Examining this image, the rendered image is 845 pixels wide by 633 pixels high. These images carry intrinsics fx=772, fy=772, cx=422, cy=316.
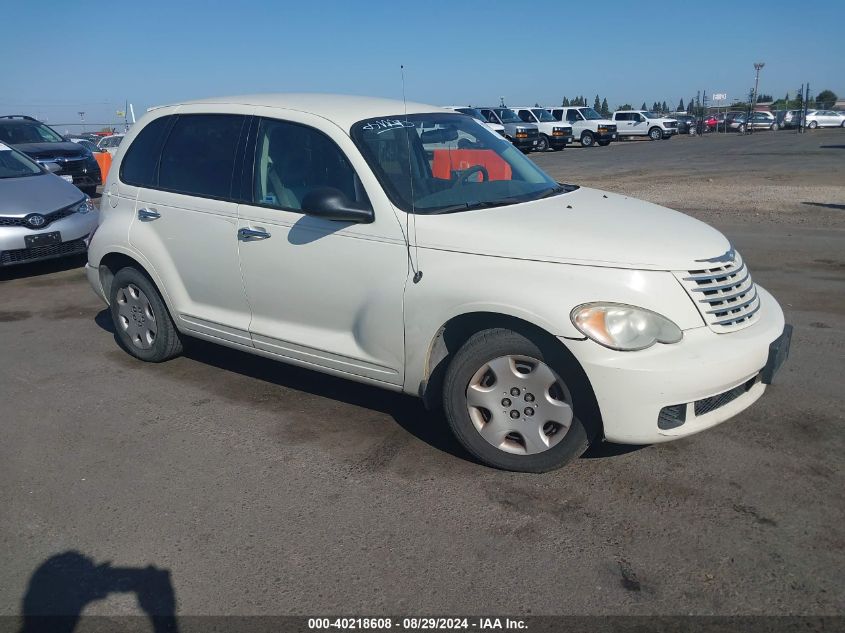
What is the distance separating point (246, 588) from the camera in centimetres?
309

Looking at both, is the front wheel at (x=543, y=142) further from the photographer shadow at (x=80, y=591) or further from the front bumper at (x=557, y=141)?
the photographer shadow at (x=80, y=591)

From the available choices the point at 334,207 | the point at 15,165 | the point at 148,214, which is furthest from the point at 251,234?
the point at 15,165

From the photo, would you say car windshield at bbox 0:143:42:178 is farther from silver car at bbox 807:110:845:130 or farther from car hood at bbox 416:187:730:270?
silver car at bbox 807:110:845:130

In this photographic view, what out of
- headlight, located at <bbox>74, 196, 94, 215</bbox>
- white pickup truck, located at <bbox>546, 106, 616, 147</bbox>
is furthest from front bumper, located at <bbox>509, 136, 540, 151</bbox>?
headlight, located at <bbox>74, 196, 94, 215</bbox>

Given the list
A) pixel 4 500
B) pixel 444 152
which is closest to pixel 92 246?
pixel 4 500

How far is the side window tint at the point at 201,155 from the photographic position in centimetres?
495

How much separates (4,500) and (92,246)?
98.2 inches

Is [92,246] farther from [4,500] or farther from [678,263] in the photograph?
[678,263]

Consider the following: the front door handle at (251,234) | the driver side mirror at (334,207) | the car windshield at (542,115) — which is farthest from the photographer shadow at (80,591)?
the car windshield at (542,115)

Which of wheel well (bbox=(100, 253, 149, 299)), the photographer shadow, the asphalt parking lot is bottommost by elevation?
the asphalt parking lot

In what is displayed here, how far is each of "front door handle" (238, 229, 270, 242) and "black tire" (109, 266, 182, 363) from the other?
3.78 feet

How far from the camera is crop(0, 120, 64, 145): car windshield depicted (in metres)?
17.1

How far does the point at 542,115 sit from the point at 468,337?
35372mm

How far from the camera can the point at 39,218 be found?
8.77m
